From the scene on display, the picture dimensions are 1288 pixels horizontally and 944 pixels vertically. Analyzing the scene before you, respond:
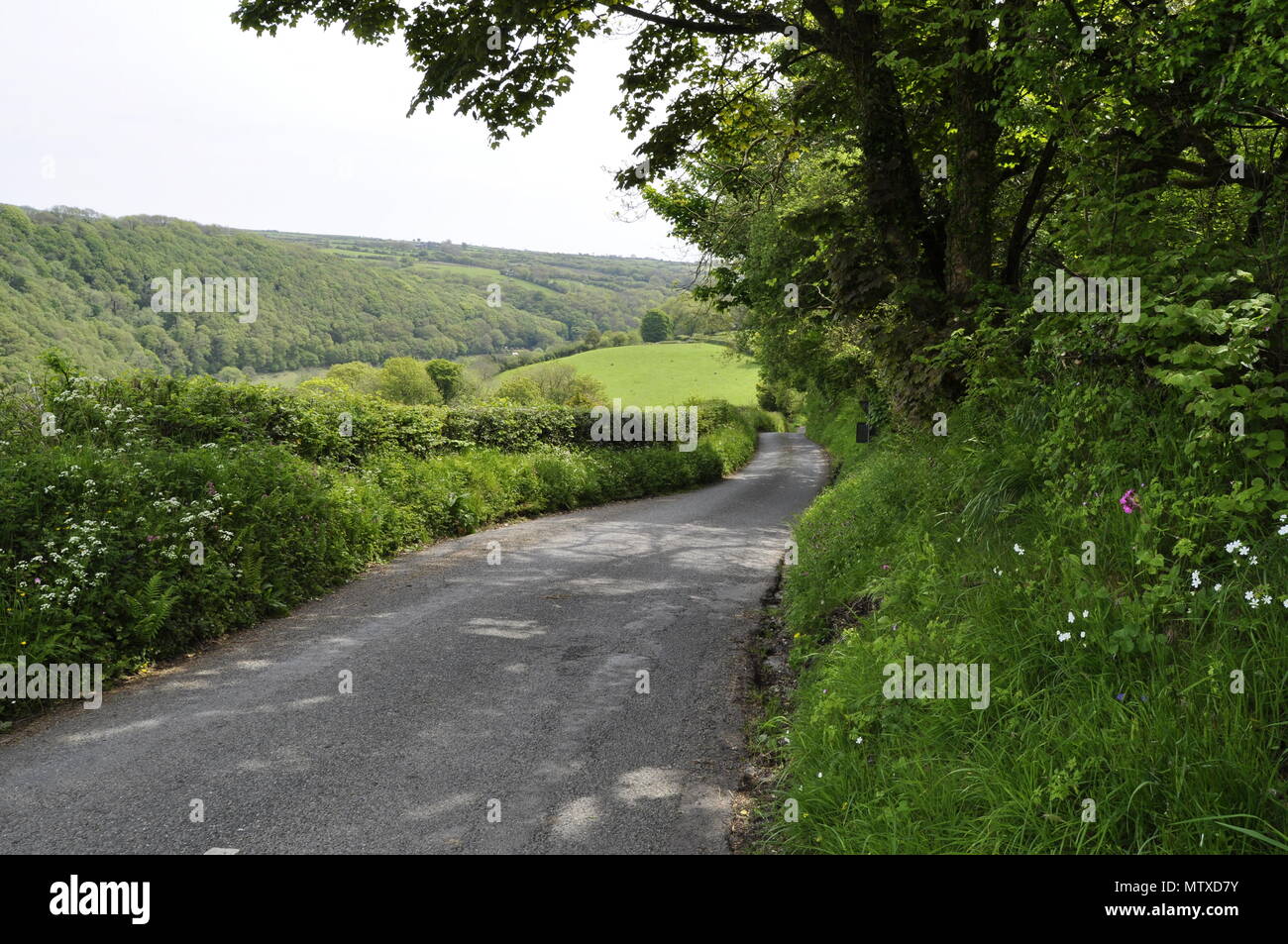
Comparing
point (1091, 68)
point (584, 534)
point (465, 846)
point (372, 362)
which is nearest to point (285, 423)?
point (584, 534)

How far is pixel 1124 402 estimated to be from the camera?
447cm

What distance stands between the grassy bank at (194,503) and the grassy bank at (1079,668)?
18.6 feet

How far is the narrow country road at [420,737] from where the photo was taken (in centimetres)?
388

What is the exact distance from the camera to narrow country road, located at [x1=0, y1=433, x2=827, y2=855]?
12.7 ft

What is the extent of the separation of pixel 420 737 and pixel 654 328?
88492mm

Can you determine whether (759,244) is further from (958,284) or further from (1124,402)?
(1124,402)

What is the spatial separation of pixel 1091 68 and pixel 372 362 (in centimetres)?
7282

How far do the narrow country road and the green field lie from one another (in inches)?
2044
